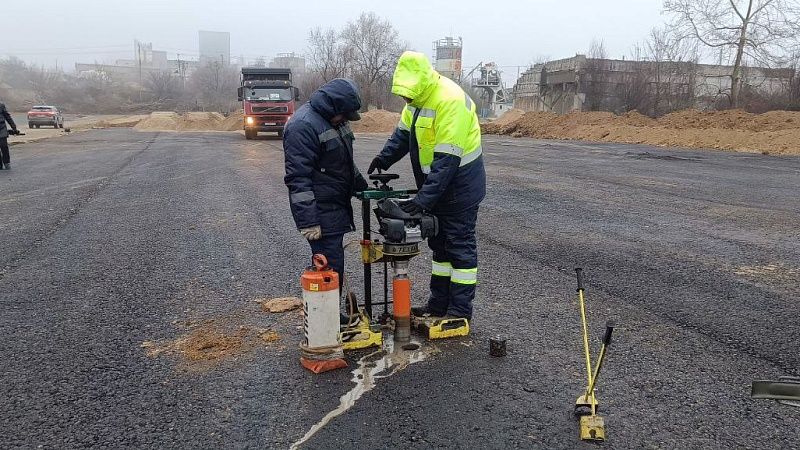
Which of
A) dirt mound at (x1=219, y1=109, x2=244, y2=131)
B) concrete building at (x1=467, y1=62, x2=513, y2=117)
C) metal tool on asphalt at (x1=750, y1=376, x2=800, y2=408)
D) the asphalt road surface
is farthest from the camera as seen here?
concrete building at (x1=467, y1=62, x2=513, y2=117)

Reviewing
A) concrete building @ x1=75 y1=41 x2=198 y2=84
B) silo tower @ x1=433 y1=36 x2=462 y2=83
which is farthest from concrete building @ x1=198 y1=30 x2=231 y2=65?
Result: silo tower @ x1=433 y1=36 x2=462 y2=83

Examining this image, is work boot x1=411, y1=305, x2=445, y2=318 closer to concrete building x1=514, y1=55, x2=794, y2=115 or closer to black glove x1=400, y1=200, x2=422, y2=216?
black glove x1=400, y1=200, x2=422, y2=216

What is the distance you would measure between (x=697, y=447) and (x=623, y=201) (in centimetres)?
804

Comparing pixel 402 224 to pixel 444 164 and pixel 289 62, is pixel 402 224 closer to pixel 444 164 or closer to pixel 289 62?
pixel 444 164

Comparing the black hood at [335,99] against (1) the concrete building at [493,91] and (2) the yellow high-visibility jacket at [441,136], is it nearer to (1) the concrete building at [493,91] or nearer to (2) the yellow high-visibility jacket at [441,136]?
(2) the yellow high-visibility jacket at [441,136]

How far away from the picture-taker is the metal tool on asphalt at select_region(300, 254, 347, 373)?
3615 mm

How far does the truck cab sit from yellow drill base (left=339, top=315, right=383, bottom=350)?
26.2m

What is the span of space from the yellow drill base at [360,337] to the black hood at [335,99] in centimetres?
146

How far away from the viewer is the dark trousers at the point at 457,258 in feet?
13.9

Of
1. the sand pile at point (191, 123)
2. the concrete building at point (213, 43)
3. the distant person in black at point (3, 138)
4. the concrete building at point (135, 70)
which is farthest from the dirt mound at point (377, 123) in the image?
the concrete building at point (213, 43)

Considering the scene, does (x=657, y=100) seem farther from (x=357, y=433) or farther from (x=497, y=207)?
(x=357, y=433)

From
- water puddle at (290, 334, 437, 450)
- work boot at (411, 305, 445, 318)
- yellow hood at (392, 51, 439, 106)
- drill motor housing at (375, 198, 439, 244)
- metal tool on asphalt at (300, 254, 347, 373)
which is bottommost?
water puddle at (290, 334, 437, 450)

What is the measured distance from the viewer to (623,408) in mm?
3287

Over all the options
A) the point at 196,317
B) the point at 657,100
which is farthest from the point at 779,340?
the point at 657,100
